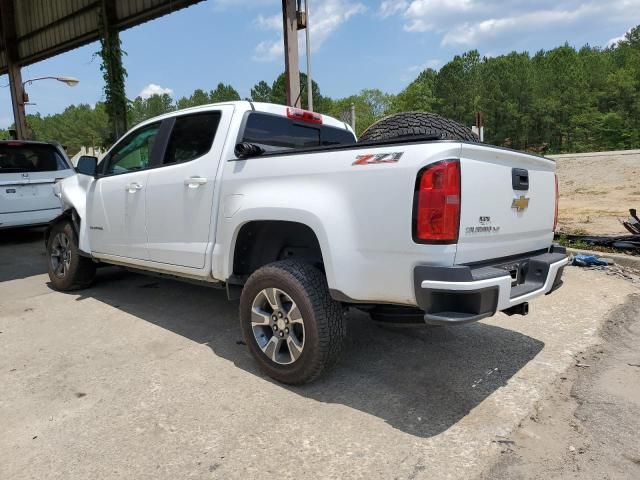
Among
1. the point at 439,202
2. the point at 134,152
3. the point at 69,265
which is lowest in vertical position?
the point at 69,265

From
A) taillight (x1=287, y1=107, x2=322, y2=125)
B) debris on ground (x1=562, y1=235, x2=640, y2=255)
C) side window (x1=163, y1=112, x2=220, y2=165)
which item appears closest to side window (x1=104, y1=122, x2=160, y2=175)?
side window (x1=163, y1=112, x2=220, y2=165)

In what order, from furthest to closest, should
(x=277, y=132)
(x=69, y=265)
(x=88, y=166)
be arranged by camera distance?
(x=69, y=265) < (x=88, y=166) < (x=277, y=132)

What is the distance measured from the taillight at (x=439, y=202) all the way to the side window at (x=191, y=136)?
6.15 feet

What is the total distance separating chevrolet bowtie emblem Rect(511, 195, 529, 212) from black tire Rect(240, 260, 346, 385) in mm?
1229

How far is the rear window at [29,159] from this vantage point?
7.65 m

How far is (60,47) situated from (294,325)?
571 inches

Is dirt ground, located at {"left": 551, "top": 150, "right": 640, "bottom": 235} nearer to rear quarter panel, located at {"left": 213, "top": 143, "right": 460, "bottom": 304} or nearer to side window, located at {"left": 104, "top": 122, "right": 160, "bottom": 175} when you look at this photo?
rear quarter panel, located at {"left": 213, "top": 143, "right": 460, "bottom": 304}

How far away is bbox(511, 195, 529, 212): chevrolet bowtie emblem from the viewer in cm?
284

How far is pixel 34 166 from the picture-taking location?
26.2ft

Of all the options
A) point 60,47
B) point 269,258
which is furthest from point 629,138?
point 269,258

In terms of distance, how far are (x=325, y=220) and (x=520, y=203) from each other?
1.22 m

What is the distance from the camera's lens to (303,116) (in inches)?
162

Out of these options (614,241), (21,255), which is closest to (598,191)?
(614,241)

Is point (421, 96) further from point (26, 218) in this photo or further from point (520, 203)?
point (520, 203)
